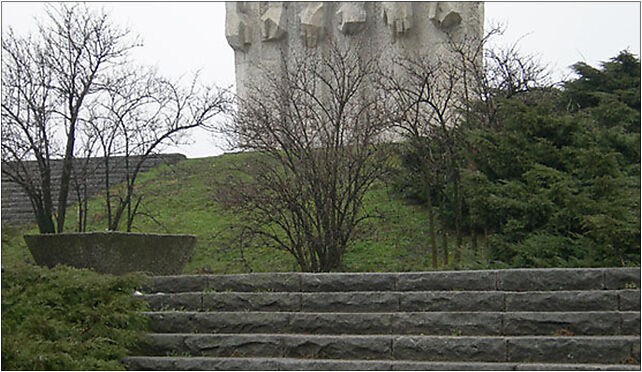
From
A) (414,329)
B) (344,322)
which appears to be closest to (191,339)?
(344,322)

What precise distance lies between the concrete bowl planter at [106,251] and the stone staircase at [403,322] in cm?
101

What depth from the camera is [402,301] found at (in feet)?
29.6

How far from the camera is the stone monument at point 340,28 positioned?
22734mm

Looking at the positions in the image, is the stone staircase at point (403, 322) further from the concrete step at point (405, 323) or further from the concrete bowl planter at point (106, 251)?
the concrete bowl planter at point (106, 251)

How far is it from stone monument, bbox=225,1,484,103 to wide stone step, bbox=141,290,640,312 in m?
12.7

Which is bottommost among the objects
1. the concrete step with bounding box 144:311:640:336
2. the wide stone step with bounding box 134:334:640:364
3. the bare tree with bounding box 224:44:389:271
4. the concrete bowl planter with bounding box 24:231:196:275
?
the wide stone step with bounding box 134:334:640:364

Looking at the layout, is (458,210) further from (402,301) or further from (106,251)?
(106,251)

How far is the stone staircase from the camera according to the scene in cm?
784

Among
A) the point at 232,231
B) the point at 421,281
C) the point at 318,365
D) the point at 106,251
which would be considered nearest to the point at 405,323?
the point at 421,281

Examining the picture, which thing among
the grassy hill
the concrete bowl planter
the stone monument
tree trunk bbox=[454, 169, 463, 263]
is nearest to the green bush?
the concrete bowl planter

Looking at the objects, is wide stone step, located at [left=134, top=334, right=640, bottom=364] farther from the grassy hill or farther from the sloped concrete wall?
the sloped concrete wall

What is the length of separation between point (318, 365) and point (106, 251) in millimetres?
3696

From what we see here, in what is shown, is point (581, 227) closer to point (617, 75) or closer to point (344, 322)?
point (344, 322)

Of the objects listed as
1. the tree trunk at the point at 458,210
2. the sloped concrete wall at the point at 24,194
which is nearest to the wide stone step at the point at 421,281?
the tree trunk at the point at 458,210
